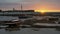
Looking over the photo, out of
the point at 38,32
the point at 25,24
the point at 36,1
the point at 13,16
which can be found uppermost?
the point at 36,1

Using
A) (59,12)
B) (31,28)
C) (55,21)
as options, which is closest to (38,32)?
(31,28)

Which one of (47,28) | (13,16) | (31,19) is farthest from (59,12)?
(13,16)

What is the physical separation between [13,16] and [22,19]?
12 centimetres

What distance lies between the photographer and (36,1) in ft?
5.51

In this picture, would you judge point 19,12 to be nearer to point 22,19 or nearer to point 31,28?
point 22,19

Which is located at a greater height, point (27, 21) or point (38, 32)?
point (27, 21)

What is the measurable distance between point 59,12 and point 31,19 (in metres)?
0.36

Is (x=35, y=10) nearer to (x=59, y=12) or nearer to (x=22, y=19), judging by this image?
(x=22, y=19)

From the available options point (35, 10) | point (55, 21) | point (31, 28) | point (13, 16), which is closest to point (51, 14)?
point (55, 21)

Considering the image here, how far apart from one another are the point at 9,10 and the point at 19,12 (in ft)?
0.42

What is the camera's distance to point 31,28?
66.8 inches

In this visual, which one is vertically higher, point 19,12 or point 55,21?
point 19,12

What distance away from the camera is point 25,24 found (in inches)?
66.0

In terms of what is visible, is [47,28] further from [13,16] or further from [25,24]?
[13,16]
